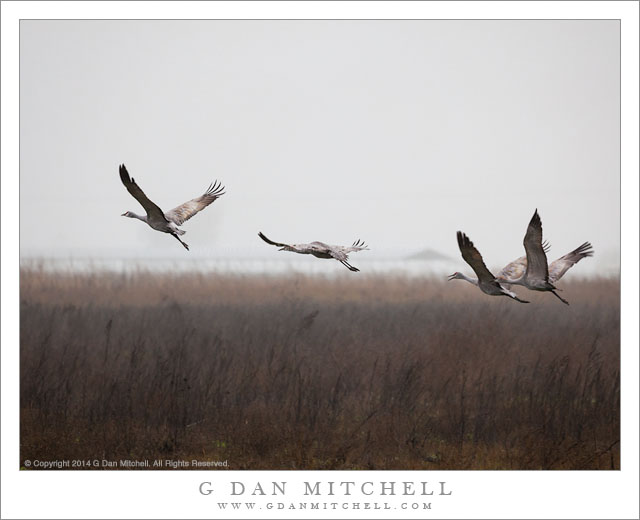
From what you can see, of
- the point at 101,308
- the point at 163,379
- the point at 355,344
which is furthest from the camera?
the point at 101,308

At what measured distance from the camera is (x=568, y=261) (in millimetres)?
7246

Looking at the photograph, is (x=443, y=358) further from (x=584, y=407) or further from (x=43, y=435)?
(x=43, y=435)

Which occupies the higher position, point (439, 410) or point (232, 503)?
point (439, 410)

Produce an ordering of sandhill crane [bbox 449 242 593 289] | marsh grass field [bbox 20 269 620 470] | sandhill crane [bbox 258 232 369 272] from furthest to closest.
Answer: marsh grass field [bbox 20 269 620 470] → sandhill crane [bbox 449 242 593 289] → sandhill crane [bbox 258 232 369 272]

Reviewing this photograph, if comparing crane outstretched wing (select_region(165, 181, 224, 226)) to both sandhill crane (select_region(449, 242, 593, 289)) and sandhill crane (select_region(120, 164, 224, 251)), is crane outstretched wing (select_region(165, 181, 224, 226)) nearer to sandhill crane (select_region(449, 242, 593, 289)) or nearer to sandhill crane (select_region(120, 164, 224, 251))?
sandhill crane (select_region(120, 164, 224, 251))

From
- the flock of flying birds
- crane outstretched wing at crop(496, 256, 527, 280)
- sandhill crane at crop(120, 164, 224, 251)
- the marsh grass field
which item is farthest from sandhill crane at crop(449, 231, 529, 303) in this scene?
the marsh grass field

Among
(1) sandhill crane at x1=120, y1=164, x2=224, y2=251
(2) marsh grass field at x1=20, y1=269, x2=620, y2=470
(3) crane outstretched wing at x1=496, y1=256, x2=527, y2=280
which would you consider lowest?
(2) marsh grass field at x1=20, y1=269, x2=620, y2=470

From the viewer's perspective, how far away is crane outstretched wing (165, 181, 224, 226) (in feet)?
20.7

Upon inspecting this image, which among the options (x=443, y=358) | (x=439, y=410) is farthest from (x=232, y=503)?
(x=443, y=358)

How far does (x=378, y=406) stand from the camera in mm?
9602

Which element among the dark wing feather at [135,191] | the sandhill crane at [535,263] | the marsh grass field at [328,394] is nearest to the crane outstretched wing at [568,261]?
the sandhill crane at [535,263]

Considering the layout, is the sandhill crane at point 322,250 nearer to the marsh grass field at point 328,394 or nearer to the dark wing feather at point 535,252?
the dark wing feather at point 535,252

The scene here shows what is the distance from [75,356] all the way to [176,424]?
191 cm

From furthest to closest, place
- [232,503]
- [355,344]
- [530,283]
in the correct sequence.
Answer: [355,344], [232,503], [530,283]
